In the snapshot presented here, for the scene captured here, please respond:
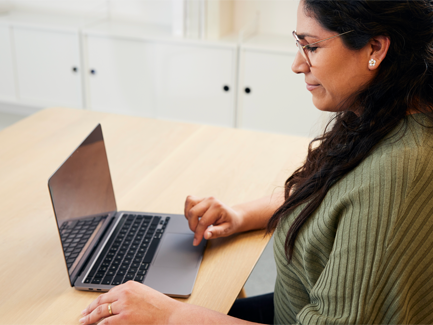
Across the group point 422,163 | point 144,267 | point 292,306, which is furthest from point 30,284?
point 422,163

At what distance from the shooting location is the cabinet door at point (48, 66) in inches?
123

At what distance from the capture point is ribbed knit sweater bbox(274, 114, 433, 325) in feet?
2.15

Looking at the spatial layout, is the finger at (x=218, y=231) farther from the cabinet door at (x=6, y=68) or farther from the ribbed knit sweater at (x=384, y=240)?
the cabinet door at (x=6, y=68)

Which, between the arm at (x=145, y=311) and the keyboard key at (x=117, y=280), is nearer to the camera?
the arm at (x=145, y=311)

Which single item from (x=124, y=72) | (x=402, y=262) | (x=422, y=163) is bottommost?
(x=124, y=72)

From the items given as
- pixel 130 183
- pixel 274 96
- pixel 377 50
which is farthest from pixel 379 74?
pixel 274 96

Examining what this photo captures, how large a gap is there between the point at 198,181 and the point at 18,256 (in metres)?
0.50

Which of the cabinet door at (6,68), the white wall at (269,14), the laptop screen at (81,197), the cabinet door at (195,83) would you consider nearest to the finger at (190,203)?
the laptop screen at (81,197)

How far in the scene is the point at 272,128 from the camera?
9.55ft

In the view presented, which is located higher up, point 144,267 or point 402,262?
point 402,262

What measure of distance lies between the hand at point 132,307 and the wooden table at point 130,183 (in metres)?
0.05

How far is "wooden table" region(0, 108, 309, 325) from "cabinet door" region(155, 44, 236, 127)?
1.25 metres

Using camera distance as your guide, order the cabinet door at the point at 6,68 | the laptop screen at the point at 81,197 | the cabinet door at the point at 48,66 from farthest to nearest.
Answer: the cabinet door at the point at 6,68 < the cabinet door at the point at 48,66 < the laptop screen at the point at 81,197

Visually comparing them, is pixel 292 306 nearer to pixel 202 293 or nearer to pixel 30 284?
pixel 202 293
